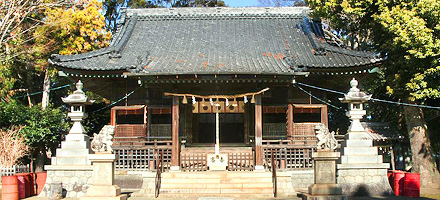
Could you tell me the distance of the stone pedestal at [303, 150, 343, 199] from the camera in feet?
44.5

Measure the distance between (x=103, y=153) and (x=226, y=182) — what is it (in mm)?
4739

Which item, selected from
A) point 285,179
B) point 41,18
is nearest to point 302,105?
point 285,179

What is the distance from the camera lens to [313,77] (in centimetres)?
1947

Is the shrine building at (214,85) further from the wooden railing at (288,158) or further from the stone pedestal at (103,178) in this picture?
the stone pedestal at (103,178)

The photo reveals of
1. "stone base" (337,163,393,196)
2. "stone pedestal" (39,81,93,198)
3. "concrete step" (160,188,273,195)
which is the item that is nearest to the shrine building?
"concrete step" (160,188,273,195)

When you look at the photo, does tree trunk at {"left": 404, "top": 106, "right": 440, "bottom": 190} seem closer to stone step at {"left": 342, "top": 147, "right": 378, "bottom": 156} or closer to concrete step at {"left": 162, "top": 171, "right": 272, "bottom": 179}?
stone step at {"left": 342, "top": 147, "right": 378, "bottom": 156}

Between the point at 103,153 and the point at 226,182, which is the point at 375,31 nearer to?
the point at 226,182

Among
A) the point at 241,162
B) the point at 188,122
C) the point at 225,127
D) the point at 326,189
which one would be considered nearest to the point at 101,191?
the point at 241,162

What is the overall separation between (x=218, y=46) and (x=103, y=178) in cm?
1012

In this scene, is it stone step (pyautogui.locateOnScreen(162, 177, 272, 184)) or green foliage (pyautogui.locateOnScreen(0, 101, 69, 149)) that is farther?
green foliage (pyautogui.locateOnScreen(0, 101, 69, 149))

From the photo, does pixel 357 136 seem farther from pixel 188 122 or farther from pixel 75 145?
pixel 75 145

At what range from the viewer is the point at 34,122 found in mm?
23000

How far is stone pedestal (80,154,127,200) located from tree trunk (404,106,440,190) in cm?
1332

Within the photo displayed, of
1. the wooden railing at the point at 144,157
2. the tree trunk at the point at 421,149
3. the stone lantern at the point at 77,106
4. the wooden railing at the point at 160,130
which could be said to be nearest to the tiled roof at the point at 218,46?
the stone lantern at the point at 77,106
